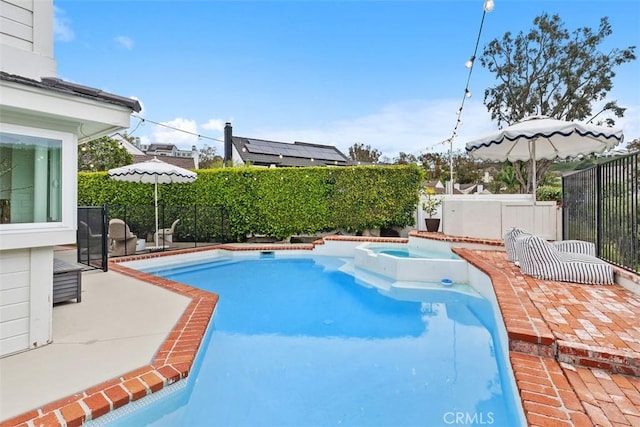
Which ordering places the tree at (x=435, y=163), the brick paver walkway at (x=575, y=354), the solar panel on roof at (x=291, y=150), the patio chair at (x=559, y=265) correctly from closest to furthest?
the brick paver walkway at (x=575, y=354)
the patio chair at (x=559, y=265)
the solar panel on roof at (x=291, y=150)
the tree at (x=435, y=163)

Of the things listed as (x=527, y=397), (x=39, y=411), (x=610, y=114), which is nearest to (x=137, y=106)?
(x=39, y=411)

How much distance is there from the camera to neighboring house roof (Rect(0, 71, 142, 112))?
9.74 ft

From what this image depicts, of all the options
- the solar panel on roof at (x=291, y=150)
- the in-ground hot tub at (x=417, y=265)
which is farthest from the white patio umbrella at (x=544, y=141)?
the solar panel on roof at (x=291, y=150)

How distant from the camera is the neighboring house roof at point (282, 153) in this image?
2662 cm

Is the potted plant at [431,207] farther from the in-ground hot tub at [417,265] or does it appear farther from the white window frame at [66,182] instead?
the white window frame at [66,182]

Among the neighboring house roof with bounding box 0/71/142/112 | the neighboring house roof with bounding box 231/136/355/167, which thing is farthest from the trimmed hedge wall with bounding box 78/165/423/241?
the neighboring house roof with bounding box 231/136/355/167

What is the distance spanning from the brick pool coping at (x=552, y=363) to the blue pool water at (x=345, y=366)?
28 centimetres

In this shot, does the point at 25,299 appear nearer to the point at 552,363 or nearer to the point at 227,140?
the point at 552,363

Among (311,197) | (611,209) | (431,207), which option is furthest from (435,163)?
(611,209)

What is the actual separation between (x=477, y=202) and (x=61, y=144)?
10.8 m

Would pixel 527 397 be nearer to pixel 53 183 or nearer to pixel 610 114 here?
pixel 53 183

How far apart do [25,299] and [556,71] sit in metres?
31.6

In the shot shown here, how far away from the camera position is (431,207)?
13125 millimetres

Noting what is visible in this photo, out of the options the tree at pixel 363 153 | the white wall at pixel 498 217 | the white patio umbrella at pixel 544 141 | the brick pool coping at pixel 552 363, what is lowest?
the brick pool coping at pixel 552 363
